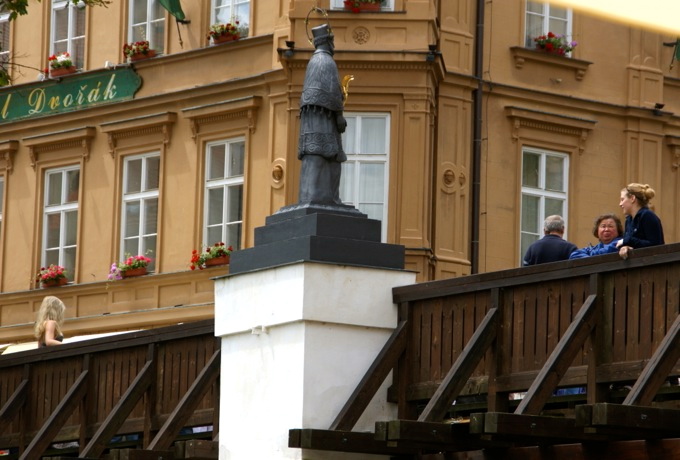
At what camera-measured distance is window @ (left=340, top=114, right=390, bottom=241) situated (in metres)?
26.0

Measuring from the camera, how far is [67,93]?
30.0 m

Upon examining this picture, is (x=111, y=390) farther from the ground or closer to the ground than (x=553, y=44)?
closer to the ground

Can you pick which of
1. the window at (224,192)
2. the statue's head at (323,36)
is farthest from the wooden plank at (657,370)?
the window at (224,192)

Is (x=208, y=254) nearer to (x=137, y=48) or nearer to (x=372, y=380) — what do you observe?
(x=137, y=48)

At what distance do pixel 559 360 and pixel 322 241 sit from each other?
1.87 m

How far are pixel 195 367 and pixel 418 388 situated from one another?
2627 mm

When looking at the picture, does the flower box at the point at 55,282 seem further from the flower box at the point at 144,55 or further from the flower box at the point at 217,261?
the flower box at the point at 144,55

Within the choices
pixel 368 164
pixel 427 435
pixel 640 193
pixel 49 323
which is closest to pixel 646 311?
pixel 427 435

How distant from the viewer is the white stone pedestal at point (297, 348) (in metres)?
10.9

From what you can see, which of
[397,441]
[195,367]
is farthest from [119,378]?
[397,441]

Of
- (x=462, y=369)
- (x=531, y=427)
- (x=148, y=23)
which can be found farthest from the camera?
(x=148, y=23)

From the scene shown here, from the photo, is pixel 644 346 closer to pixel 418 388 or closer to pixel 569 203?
pixel 418 388

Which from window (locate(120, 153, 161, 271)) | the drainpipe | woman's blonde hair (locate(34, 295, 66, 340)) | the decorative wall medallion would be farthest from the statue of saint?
window (locate(120, 153, 161, 271))

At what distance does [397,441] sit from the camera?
→ 10227mm
